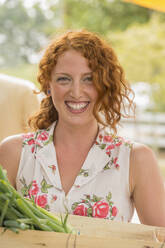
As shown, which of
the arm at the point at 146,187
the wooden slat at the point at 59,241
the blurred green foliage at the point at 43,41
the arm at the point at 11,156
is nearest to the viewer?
the wooden slat at the point at 59,241

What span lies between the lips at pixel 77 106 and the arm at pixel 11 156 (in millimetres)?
283

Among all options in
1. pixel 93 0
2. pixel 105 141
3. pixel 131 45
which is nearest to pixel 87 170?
pixel 105 141

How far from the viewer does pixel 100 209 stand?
1.41 meters

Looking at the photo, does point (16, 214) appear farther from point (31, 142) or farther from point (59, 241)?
point (31, 142)

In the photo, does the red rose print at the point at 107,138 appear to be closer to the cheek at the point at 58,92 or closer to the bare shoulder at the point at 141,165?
the bare shoulder at the point at 141,165

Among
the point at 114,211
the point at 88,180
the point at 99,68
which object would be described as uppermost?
the point at 99,68

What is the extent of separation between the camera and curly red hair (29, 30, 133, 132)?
1439mm

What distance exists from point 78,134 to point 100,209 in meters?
0.32

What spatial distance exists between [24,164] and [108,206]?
38 cm

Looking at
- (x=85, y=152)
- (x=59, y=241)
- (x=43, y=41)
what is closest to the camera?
(x=59, y=241)

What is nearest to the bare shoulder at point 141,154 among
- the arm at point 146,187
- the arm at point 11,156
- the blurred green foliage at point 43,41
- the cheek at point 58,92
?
the arm at point 146,187

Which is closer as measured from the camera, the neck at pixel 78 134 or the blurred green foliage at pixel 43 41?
the neck at pixel 78 134

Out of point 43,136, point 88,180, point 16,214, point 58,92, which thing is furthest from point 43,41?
point 16,214

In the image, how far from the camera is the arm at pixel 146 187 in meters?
1.39
